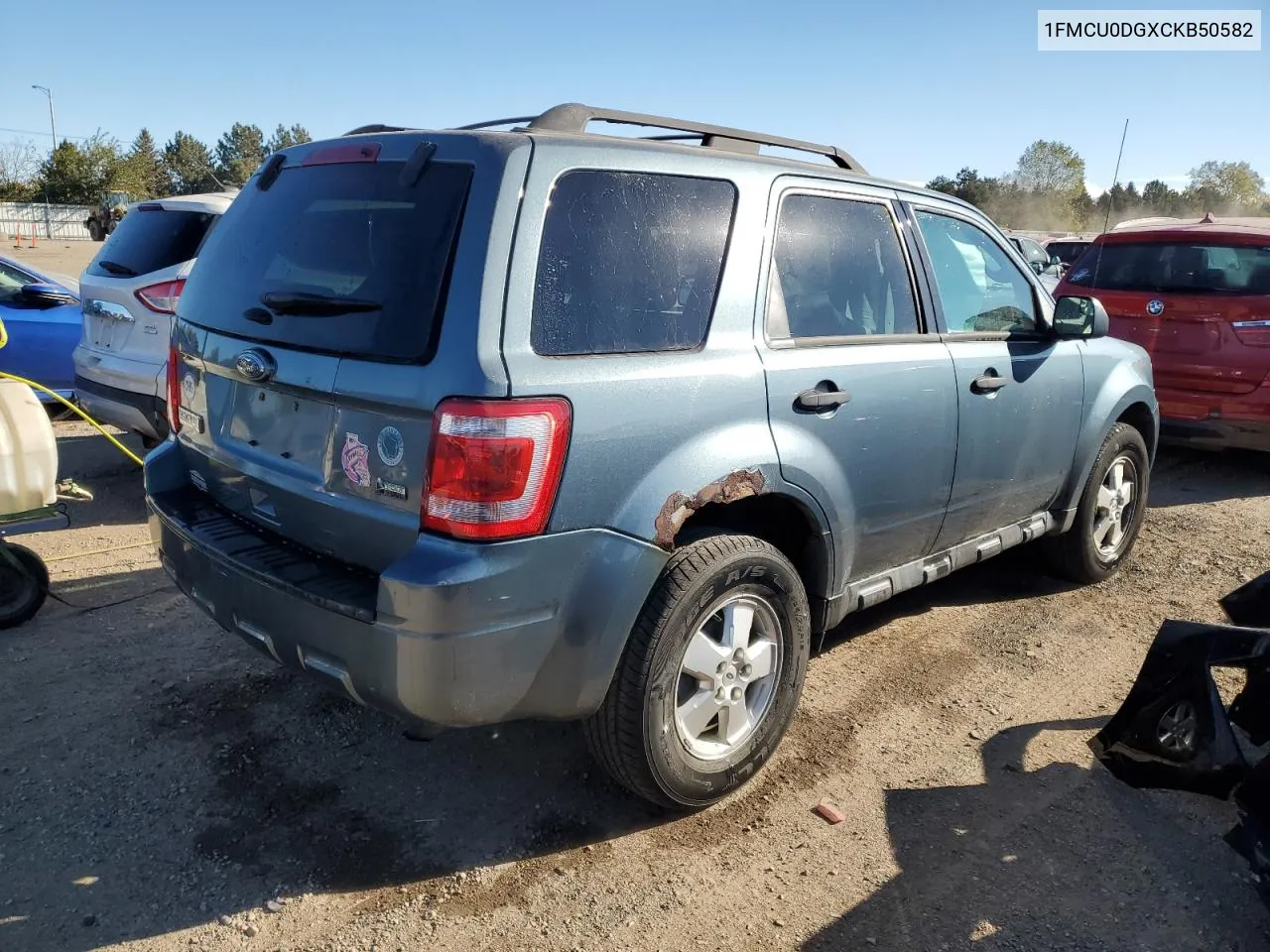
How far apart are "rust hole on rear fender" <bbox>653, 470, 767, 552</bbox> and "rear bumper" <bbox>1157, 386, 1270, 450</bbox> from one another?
5396mm

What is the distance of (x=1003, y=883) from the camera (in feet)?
8.94

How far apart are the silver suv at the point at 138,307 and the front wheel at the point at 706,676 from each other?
410cm

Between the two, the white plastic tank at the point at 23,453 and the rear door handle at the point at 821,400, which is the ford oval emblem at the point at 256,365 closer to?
the rear door handle at the point at 821,400

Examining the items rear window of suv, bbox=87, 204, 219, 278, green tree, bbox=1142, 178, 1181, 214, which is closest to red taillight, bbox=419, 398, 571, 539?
rear window of suv, bbox=87, 204, 219, 278

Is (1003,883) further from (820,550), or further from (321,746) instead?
(321,746)

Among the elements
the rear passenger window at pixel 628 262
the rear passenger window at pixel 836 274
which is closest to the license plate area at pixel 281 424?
the rear passenger window at pixel 628 262

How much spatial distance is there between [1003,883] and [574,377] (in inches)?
73.2

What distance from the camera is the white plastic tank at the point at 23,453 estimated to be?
12.8 feet

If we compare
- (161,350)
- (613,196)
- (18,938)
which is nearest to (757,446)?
(613,196)

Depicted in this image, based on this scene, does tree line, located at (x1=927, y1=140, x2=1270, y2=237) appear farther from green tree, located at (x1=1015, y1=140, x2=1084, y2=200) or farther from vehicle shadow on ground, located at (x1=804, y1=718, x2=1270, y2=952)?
vehicle shadow on ground, located at (x1=804, y1=718, x2=1270, y2=952)

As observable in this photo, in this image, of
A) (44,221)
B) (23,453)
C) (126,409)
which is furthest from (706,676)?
(44,221)

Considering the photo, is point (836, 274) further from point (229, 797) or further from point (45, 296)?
point (45, 296)

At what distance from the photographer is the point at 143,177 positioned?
66062 millimetres

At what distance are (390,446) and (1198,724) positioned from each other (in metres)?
2.44
